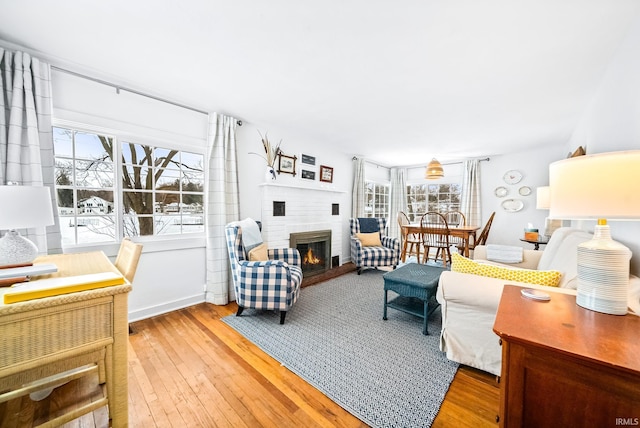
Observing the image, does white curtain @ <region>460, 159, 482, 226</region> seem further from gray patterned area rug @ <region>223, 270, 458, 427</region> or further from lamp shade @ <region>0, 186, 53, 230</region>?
lamp shade @ <region>0, 186, 53, 230</region>

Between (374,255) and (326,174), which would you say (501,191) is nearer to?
(374,255)

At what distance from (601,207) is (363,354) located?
1.61 meters

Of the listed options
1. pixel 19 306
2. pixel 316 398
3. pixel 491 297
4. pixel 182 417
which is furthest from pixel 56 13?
pixel 491 297

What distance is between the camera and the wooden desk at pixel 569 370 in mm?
643

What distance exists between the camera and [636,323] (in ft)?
2.78

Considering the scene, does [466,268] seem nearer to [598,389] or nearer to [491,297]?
[491,297]

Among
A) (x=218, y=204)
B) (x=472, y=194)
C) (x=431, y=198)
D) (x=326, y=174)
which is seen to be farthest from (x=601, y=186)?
(x=431, y=198)

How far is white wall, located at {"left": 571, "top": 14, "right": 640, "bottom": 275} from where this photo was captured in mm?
1357

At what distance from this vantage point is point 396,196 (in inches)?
245

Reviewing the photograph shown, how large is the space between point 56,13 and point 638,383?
3.01 metres

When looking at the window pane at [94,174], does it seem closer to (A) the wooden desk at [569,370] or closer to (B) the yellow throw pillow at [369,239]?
(A) the wooden desk at [569,370]

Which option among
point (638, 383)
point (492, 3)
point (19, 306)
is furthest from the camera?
point (492, 3)

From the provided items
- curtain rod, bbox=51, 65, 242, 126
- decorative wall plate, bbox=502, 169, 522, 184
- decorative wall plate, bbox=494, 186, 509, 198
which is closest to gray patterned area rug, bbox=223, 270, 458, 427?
curtain rod, bbox=51, 65, 242, 126

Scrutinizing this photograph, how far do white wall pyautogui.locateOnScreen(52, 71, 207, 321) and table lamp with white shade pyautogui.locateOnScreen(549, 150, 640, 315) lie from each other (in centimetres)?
303
